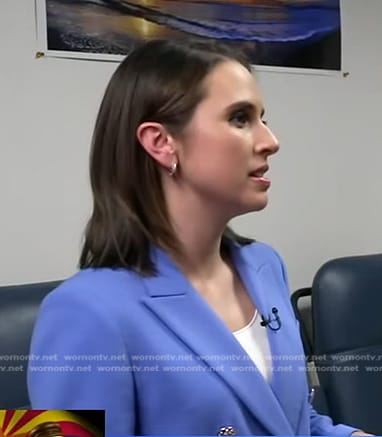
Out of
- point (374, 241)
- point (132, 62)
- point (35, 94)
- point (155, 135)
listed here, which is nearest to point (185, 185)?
point (155, 135)

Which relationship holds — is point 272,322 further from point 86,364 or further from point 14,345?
point 14,345

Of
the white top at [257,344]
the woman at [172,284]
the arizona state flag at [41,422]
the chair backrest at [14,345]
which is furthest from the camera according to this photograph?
the chair backrest at [14,345]

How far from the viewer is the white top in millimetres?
774

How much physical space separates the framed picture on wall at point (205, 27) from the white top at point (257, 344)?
771 mm

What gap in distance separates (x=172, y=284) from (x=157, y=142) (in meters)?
0.18

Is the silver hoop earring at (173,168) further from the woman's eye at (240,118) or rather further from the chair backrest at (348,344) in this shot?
the chair backrest at (348,344)

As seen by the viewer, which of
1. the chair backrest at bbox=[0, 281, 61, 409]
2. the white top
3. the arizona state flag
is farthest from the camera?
the chair backrest at bbox=[0, 281, 61, 409]

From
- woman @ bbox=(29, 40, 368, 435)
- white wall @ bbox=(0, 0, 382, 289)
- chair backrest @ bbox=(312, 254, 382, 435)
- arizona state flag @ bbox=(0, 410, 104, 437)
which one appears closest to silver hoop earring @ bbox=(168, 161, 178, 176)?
woman @ bbox=(29, 40, 368, 435)

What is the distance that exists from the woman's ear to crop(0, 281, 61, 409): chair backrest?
1.61 ft

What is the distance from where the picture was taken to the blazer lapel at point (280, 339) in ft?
2.54

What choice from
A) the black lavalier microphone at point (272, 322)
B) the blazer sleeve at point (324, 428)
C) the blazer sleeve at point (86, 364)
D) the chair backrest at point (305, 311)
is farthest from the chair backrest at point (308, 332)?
the blazer sleeve at point (86, 364)

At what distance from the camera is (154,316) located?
71 cm

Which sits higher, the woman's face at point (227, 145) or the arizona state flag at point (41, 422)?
the woman's face at point (227, 145)

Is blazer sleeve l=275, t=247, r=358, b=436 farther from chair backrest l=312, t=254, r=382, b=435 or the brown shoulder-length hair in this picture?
chair backrest l=312, t=254, r=382, b=435
